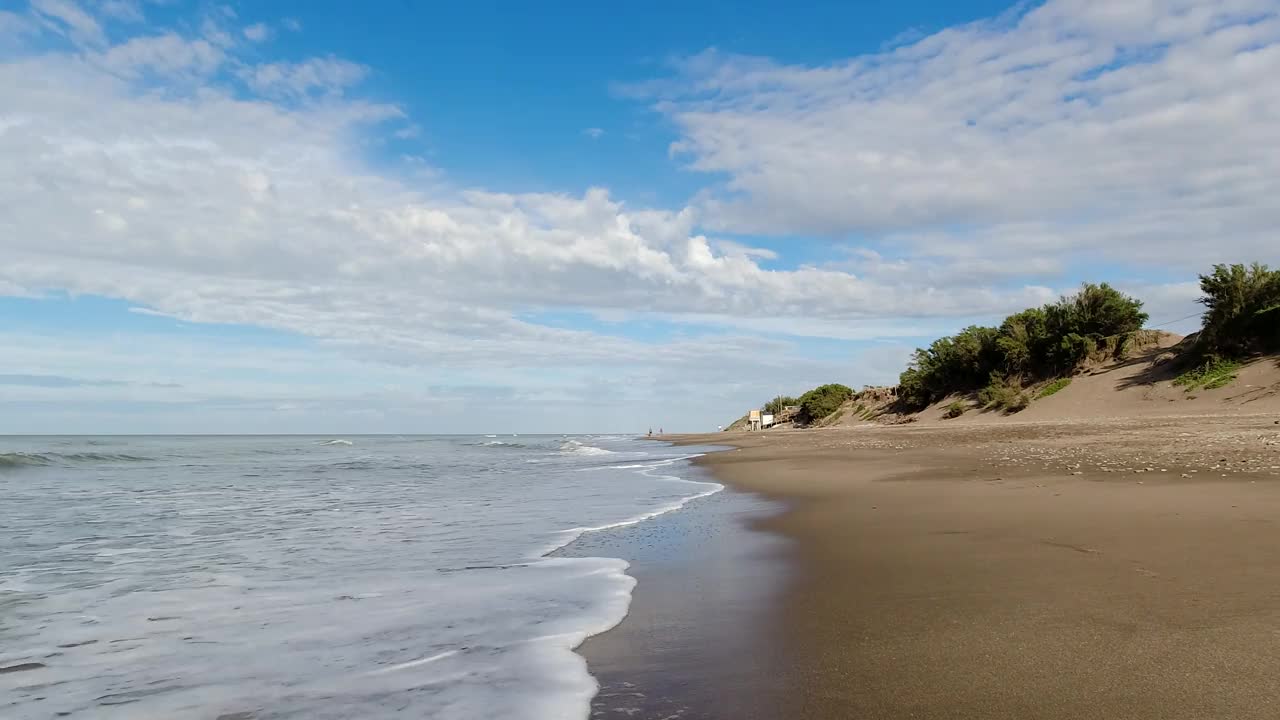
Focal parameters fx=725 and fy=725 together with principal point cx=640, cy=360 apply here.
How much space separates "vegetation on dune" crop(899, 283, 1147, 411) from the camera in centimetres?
3794

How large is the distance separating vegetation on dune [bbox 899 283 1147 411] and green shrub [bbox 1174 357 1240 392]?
8108 mm

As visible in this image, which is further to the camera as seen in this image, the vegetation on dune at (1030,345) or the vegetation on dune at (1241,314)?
the vegetation on dune at (1030,345)

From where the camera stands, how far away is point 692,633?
16.1ft

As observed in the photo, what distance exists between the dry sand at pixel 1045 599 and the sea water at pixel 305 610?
1.62 metres

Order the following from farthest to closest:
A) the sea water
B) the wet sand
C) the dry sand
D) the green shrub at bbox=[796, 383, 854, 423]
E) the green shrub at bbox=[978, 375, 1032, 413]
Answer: the green shrub at bbox=[796, 383, 854, 423], the green shrub at bbox=[978, 375, 1032, 413], the sea water, the wet sand, the dry sand

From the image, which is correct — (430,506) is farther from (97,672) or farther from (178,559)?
(97,672)

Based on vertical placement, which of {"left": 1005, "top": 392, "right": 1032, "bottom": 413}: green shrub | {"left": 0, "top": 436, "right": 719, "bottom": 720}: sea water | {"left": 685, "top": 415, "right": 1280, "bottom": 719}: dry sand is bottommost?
{"left": 0, "top": 436, "right": 719, "bottom": 720}: sea water

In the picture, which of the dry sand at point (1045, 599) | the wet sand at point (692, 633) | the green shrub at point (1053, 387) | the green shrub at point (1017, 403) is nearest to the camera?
the dry sand at point (1045, 599)

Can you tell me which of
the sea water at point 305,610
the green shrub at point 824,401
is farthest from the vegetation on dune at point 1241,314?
the green shrub at point 824,401

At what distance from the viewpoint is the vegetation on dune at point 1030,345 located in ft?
124

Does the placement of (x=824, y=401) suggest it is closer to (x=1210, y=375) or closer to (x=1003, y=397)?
(x=1003, y=397)

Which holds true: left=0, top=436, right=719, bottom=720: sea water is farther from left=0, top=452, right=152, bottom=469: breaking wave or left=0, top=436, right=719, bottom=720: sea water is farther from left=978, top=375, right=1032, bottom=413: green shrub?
left=978, top=375, right=1032, bottom=413: green shrub

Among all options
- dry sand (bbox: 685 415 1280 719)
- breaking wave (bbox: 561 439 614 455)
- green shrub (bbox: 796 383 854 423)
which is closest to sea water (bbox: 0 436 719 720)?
dry sand (bbox: 685 415 1280 719)

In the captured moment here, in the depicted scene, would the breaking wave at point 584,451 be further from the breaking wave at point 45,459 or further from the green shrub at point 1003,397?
the breaking wave at point 45,459
